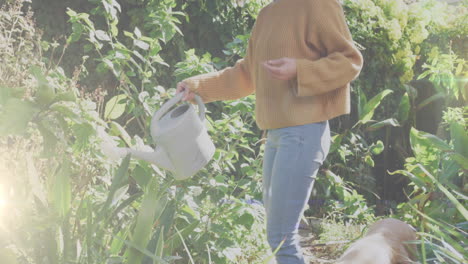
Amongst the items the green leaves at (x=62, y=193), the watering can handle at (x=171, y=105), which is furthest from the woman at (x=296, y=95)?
the green leaves at (x=62, y=193)

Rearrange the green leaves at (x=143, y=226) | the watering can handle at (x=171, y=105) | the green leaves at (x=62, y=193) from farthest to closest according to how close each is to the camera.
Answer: the watering can handle at (x=171, y=105)
the green leaves at (x=62, y=193)
the green leaves at (x=143, y=226)

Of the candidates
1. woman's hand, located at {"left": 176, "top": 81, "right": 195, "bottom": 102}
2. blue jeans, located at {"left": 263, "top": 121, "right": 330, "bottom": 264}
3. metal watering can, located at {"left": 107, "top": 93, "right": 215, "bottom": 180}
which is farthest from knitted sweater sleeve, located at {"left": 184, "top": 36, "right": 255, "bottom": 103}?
blue jeans, located at {"left": 263, "top": 121, "right": 330, "bottom": 264}

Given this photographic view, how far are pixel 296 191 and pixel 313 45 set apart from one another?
1.67 ft

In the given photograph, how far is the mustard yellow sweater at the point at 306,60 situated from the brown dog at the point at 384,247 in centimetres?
42

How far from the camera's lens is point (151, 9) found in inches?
116

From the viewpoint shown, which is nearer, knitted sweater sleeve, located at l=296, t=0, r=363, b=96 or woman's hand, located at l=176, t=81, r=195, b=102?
knitted sweater sleeve, located at l=296, t=0, r=363, b=96

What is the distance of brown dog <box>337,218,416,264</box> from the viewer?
1.67 metres

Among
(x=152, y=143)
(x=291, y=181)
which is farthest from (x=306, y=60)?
(x=152, y=143)

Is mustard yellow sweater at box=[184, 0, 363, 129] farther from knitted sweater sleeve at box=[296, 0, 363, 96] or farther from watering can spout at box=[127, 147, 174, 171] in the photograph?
watering can spout at box=[127, 147, 174, 171]

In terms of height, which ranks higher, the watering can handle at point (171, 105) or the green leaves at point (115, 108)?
the watering can handle at point (171, 105)

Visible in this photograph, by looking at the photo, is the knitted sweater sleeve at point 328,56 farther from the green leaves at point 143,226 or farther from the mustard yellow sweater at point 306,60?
the green leaves at point 143,226

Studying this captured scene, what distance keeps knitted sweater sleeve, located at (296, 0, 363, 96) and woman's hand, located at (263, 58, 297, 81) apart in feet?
0.06

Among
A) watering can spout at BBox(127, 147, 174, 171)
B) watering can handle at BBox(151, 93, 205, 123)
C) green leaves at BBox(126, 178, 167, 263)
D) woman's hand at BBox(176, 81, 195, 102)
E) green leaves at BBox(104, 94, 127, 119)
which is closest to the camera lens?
green leaves at BBox(126, 178, 167, 263)

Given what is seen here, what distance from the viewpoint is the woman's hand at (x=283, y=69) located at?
1.86 m
